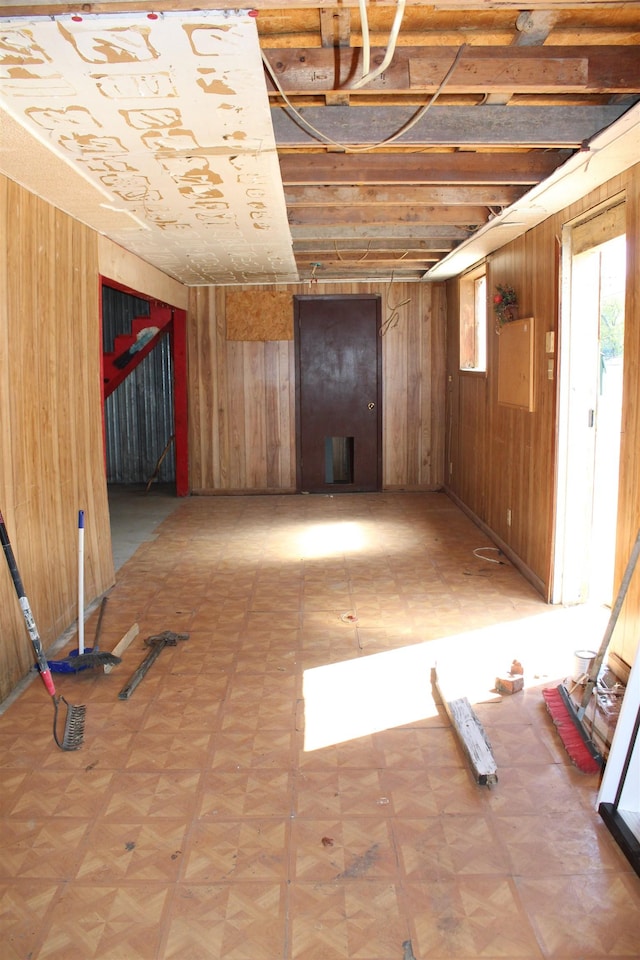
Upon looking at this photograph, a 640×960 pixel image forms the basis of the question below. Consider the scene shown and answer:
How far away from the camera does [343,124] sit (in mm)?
3449

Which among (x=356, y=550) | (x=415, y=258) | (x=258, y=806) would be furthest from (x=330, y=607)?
(x=415, y=258)

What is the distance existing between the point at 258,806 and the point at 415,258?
570 cm

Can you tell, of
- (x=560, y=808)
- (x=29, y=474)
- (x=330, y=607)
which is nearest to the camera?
(x=560, y=808)

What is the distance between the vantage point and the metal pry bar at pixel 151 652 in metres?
3.68

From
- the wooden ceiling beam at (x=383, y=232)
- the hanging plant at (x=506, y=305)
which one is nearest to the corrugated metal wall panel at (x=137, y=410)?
the wooden ceiling beam at (x=383, y=232)

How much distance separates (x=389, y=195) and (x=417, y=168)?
1.73ft

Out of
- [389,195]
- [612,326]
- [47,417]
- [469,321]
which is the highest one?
[389,195]

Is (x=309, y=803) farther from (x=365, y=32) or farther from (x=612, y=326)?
(x=612, y=326)

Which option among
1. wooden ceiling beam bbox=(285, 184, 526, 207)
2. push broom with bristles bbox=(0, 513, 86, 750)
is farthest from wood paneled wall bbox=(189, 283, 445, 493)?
push broom with bristles bbox=(0, 513, 86, 750)

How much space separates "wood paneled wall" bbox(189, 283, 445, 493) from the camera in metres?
8.96

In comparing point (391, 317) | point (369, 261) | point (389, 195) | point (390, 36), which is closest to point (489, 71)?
point (390, 36)

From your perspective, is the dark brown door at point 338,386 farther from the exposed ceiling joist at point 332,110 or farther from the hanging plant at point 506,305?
the exposed ceiling joist at point 332,110

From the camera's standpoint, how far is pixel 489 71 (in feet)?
9.71

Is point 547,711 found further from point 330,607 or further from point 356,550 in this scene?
point 356,550
